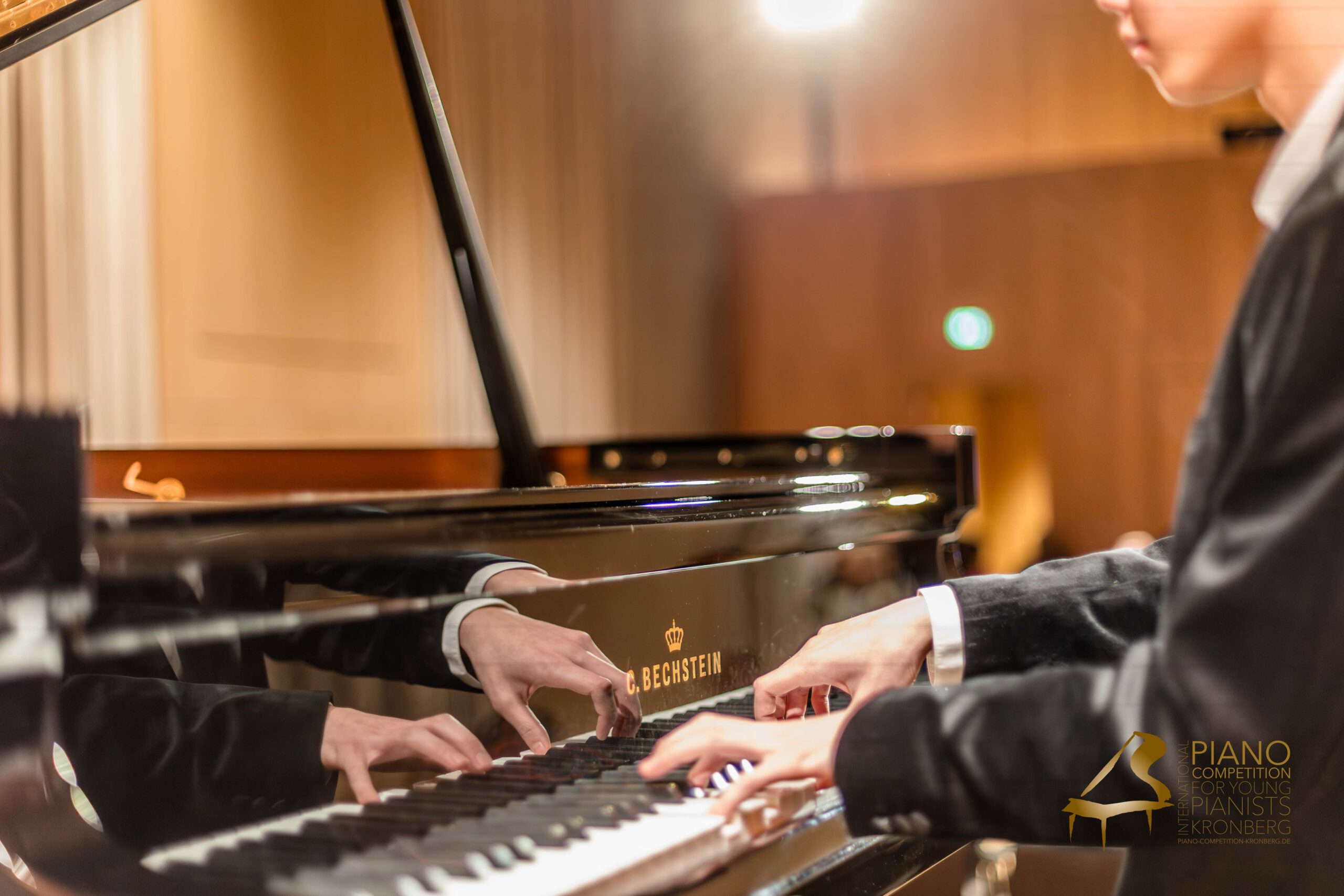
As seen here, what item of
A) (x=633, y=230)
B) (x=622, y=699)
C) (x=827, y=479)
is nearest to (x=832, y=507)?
(x=827, y=479)

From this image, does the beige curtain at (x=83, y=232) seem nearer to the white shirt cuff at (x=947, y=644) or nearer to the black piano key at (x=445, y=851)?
the black piano key at (x=445, y=851)

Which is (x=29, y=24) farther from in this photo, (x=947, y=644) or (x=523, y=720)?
(x=947, y=644)

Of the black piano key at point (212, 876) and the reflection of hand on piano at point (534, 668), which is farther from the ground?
the reflection of hand on piano at point (534, 668)

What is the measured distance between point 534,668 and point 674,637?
15 cm

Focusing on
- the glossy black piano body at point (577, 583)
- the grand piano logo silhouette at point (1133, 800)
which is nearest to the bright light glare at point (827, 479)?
the glossy black piano body at point (577, 583)

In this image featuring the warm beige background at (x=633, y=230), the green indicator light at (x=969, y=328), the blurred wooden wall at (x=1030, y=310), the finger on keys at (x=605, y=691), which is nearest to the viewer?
Answer: the finger on keys at (x=605, y=691)

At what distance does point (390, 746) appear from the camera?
81cm

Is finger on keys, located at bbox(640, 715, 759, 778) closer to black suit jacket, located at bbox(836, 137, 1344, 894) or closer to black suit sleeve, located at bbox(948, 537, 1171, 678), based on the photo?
black suit jacket, located at bbox(836, 137, 1344, 894)

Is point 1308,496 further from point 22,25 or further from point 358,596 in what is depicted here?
point 22,25

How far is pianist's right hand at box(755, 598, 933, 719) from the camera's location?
95cm

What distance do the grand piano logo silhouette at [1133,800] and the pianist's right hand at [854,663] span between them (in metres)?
0.18

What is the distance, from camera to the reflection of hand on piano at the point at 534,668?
0.84 meters

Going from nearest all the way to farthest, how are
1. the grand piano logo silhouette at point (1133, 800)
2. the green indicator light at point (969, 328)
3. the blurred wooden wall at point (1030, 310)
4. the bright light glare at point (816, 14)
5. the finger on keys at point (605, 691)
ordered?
the grand piano logo silhouette at point (1133, 800) < the finger on keys at point (605, 691) < the blurred wooden wall at point (1030, 310) < the green indicator light at point (969, 328) < the bright light glare at point (816, 14)

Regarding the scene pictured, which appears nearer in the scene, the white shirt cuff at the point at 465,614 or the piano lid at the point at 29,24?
the white shirt cuff at the point at 465,614
